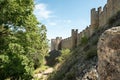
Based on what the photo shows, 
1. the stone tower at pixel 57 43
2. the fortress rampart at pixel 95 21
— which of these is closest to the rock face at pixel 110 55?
the fortress rampart at pixel 95 21

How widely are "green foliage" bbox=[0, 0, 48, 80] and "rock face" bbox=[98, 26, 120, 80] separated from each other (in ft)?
53.0

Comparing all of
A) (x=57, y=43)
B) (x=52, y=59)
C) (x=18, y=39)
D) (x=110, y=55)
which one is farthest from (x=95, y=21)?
(x=110, y=55)

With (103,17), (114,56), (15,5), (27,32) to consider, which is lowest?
(114,56)

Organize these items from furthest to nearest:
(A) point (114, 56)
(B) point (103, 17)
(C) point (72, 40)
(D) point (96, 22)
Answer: (C) point (72, 40)
(D) point (96, 22)
(B) point (103, 17)
(A) point (114, 56)

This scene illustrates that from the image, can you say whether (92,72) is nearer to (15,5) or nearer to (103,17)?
(15,5)

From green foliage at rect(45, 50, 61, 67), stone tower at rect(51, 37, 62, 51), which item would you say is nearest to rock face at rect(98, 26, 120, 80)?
green foliage at rect(45, 50, 61, 67)

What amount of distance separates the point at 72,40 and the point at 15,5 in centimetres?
4293

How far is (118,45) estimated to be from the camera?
12.4ft

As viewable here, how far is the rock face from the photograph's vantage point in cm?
371

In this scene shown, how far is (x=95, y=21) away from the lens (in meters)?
46.5

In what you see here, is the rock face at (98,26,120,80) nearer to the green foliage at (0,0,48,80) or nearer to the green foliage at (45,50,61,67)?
the green foliage at (0,0,48,80)

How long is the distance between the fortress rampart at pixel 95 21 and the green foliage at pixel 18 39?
14494mm

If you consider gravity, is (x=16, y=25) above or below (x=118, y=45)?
above

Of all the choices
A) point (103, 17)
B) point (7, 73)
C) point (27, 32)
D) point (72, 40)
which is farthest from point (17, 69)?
point (72, 40)
